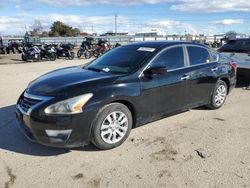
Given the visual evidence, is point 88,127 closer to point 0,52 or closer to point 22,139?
point 22,139

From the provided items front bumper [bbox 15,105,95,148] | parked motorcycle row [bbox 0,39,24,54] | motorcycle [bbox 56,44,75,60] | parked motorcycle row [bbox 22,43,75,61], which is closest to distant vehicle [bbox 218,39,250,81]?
front bumper [bbox 15,105,95,148]

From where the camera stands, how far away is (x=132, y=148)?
476 centimetres

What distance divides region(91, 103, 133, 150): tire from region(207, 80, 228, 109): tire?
257 centimetres

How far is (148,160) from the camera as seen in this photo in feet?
14.2

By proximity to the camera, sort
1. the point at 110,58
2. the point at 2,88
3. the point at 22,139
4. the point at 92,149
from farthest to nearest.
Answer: the point at 2,88 < the point at 110,58 < the point at 22,139 < the point at 92,149

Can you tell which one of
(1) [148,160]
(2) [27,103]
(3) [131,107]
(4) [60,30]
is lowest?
(1) [148,160]

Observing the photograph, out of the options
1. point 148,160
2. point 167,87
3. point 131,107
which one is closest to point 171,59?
point 167,87

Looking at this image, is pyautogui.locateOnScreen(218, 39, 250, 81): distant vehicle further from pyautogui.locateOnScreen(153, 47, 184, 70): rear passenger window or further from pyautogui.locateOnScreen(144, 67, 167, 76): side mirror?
pyautogui.locateOnScreen(144, 67, 167, 76): side mirror

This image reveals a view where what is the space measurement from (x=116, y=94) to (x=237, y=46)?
Result: 6435 millimetres

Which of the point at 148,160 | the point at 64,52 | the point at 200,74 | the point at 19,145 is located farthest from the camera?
the point at 64,52

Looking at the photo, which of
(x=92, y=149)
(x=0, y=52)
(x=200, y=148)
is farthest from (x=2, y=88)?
(x=0, y=52)

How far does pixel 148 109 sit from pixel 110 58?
1328 millimetres

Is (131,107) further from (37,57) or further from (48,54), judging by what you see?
(48,54)

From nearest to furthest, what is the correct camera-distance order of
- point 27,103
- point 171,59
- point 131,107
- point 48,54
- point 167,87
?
point 27,103, point 131,107, point 167,87, point 171,59, point 48,54
